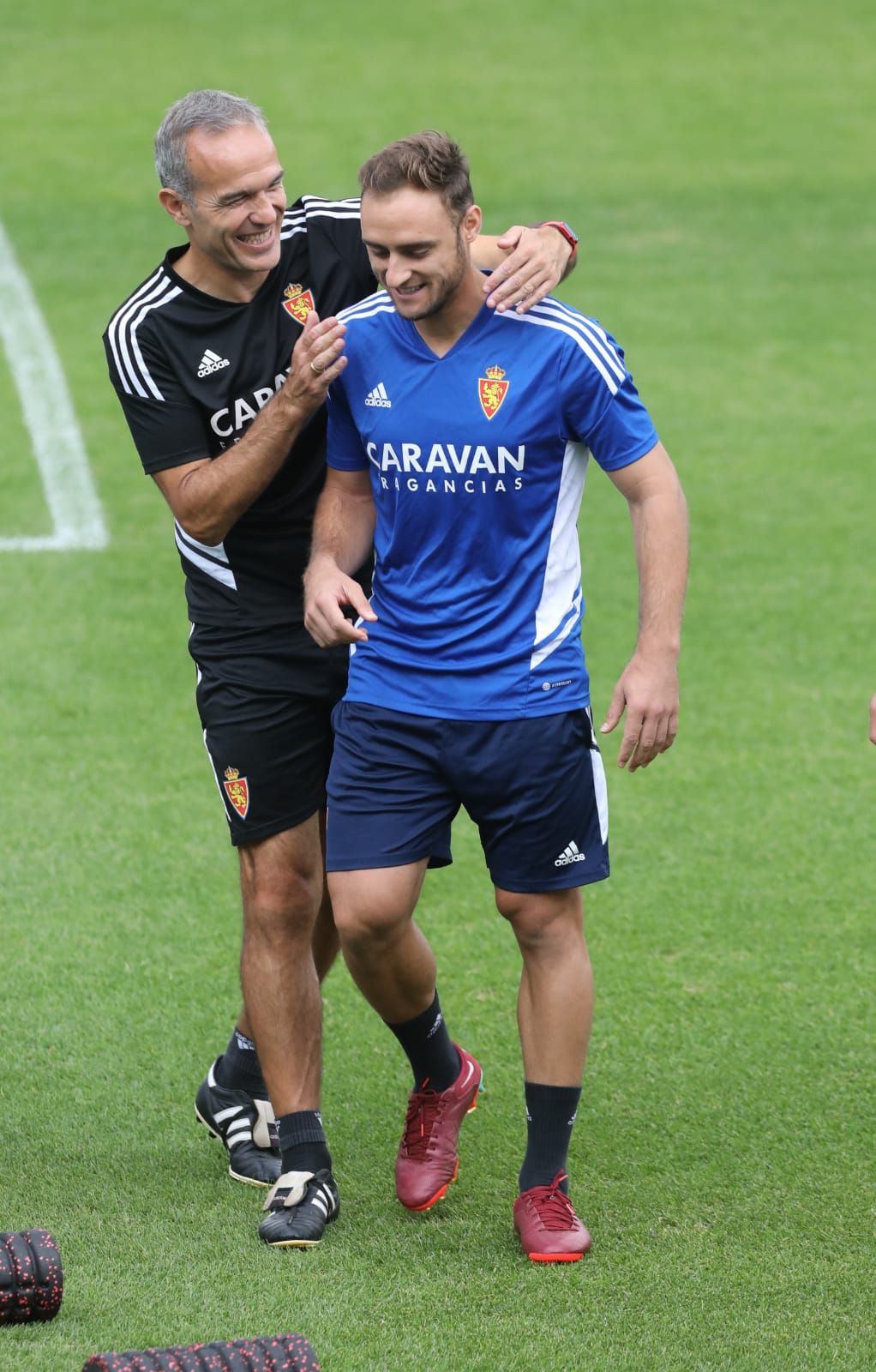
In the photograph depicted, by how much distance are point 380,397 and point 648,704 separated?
2.98 ft

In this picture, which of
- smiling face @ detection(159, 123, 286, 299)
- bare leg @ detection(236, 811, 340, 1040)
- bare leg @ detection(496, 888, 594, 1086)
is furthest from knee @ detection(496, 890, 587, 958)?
smiling face @ detection(159, 123, 286, 299)

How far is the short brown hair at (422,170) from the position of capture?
400 cm

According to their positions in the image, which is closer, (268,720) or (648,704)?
(648,704)

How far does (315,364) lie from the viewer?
412cm

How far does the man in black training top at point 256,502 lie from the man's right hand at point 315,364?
2.3 inches

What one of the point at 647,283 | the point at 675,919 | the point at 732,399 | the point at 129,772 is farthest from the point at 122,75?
the point at 675,919

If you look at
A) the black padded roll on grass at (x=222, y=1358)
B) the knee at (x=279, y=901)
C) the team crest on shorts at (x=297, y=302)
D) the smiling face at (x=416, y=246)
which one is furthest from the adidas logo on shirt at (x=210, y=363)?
the black padded roll on grass at (x=222, y=1358)

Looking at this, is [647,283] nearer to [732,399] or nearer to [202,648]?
[732,399]

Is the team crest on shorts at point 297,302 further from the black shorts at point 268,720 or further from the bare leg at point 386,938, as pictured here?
the bare leg at point 386,938

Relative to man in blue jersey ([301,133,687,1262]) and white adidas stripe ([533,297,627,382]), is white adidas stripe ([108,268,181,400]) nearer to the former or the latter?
man in blue jersey ([301,133,687,1262])

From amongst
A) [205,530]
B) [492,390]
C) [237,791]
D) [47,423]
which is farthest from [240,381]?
[47,423]

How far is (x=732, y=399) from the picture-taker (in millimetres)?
11289

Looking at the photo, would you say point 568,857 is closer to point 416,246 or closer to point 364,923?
point 364,923

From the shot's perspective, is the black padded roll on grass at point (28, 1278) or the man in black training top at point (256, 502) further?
the man in black training top at point (256, 502)
